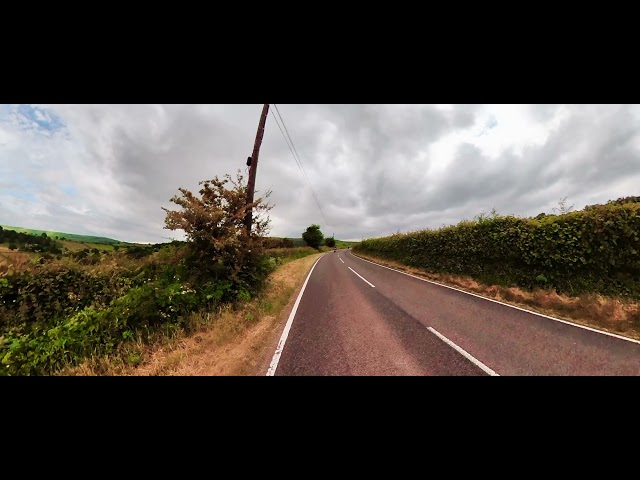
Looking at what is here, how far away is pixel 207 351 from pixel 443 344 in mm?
4315

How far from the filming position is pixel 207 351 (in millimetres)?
3812

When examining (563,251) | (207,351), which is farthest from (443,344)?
(563,251)

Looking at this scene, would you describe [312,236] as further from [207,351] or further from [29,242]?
[207,351]

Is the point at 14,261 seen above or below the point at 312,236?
below

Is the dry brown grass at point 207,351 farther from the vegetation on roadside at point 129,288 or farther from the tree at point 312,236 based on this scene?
the tree at point 312,236

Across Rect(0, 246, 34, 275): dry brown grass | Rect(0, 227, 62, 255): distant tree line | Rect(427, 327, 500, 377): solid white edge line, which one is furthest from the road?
Rect(0, 227, 62, 255): distant tree line

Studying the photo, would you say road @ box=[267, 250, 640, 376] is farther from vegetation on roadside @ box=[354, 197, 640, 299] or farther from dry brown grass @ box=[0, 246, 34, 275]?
dry brown grass @ box=[0, 246, 34, 275]

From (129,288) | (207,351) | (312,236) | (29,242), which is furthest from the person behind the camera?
(312,236)

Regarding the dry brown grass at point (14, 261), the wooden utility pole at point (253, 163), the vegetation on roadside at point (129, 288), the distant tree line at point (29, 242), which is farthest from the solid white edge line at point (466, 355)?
the distant tree line at point (29, 242)

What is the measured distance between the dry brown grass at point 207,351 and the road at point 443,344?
406 mm

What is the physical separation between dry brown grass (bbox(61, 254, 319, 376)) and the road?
41 centimetres

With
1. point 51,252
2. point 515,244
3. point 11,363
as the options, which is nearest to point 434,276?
point 515,244
